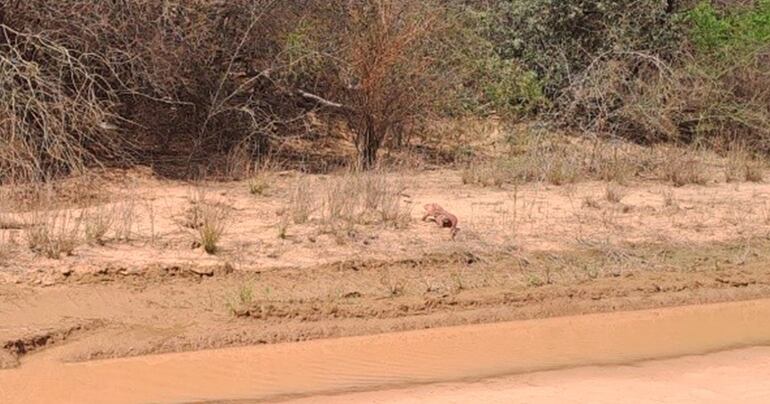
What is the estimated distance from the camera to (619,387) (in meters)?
6.71

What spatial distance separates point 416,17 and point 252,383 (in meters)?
7.74

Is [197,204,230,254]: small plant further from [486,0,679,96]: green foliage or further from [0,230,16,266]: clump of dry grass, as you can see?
[486,0,679,96]: green foliage

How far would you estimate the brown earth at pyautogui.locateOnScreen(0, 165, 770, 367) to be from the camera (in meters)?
7.52

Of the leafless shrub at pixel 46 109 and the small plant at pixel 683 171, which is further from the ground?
the leafless shrub at pixel 46 109

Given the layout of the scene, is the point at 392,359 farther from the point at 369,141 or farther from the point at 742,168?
the point at 742,168

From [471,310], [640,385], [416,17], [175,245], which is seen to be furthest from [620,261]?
[416,17]

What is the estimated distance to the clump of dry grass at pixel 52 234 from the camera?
8336mm

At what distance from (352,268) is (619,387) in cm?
294

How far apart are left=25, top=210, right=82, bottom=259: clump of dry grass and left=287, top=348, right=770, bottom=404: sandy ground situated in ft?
10.2

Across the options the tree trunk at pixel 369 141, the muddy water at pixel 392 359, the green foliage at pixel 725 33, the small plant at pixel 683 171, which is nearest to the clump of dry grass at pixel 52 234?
the muddy water at pixel 392 359

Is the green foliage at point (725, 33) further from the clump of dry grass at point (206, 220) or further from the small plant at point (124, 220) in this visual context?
the small plant at point (124, 220)

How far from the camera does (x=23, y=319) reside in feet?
23.9

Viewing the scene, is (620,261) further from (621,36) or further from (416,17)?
(621,36)

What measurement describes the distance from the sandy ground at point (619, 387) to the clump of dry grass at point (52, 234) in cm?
310
